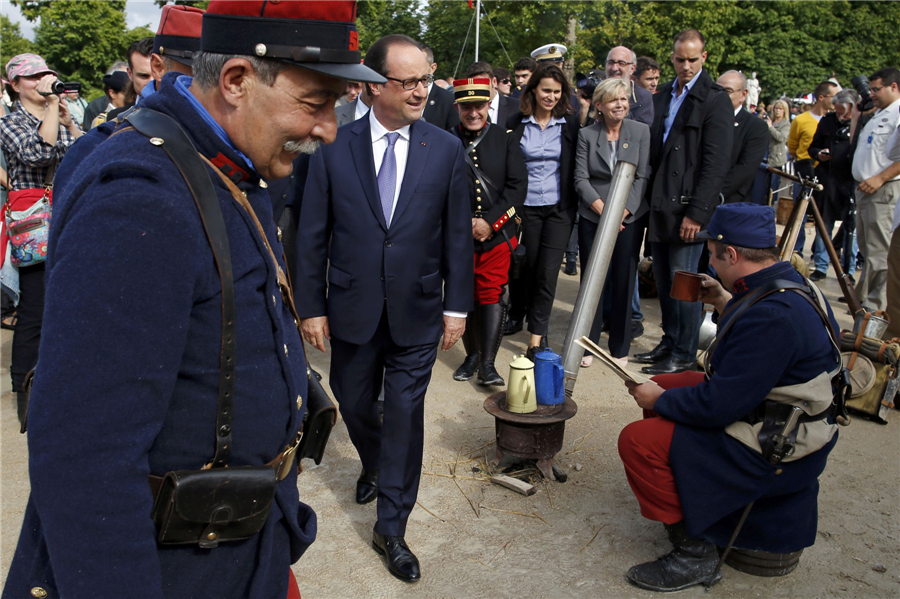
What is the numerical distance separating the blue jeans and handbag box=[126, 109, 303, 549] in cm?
460

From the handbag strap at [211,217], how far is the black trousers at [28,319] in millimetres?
3640

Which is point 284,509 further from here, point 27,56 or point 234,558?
point 27,56

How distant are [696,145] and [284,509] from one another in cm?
471

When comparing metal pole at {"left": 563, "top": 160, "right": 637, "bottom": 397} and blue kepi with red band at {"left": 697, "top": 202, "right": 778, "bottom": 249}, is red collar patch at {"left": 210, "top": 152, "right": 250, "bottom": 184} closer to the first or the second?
blue kepi with red band at {"left": 697, "top": 202, "right": 778, "bottom": 249}

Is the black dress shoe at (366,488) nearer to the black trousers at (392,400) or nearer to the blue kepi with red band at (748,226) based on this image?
the black trousers at (392,400)

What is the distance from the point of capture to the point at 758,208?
3.23 m

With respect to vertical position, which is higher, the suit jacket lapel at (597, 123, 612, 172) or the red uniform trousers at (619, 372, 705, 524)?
the suit jacket lapel at (597, 123, 612, 172)

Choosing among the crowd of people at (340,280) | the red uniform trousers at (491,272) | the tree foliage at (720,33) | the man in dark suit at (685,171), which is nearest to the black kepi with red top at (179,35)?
the crowd of people at (340,280)

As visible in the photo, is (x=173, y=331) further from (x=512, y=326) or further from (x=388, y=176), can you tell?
(x=512, y=326)

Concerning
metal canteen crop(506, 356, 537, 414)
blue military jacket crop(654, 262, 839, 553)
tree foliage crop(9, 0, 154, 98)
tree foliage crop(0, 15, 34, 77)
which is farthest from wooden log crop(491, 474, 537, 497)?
tree foliage crop(0, 15, 34, 77)

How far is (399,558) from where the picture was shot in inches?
124

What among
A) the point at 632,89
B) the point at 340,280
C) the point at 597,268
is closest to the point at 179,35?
the point at 340,280

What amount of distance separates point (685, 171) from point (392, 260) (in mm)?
3140

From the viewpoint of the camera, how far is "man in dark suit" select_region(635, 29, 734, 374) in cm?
534
